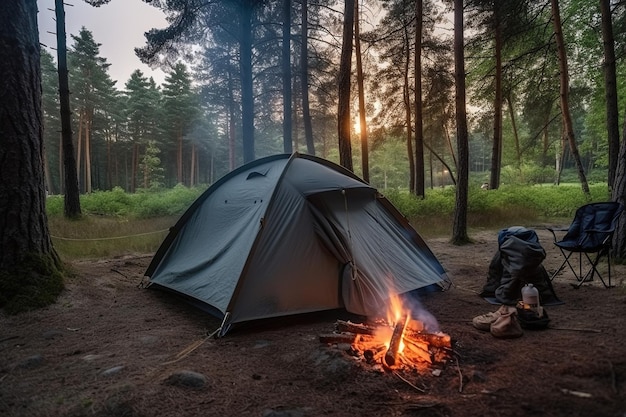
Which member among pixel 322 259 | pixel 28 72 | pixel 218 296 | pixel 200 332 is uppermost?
pixel 28 72

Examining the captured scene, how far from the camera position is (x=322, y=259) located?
4.24 m

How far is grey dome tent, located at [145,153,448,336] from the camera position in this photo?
4004 mm

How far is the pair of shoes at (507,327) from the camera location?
130 inches

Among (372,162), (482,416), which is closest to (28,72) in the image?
(482,416)

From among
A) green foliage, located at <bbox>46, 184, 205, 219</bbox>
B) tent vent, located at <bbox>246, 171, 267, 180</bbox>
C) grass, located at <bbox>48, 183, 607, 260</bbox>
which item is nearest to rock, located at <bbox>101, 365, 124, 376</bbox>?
tent vent, located at <bbox>246, 171, 267, 180</bbox>

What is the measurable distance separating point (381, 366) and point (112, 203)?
14333mm

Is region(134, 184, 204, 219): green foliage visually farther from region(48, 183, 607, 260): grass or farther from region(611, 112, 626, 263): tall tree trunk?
region(611, 112, 626, 263): tall tree trunk

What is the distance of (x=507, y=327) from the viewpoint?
3.33 metres

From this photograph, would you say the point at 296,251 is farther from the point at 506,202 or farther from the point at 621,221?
the point at 506,202

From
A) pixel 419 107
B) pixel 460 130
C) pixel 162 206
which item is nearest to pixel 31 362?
pixel 460 130

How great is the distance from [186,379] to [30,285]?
2.97 m

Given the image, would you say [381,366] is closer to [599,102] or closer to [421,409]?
[421,409]

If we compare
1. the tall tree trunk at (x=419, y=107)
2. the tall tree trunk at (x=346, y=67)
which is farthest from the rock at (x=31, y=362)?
the tall tree trunk at (x=419, y=107)

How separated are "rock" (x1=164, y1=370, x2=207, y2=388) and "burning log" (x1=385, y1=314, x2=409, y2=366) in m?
1.35
